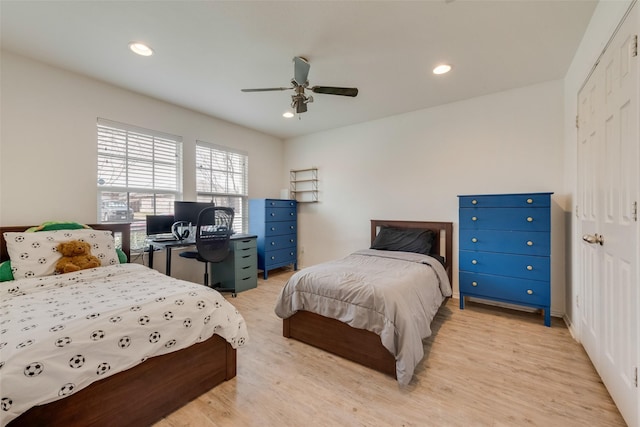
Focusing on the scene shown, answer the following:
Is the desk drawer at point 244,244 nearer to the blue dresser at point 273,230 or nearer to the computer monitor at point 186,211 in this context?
the blue dresser at point 273,230

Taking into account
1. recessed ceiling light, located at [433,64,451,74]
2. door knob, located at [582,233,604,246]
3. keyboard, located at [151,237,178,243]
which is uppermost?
recessed ceiling light, located at [433,64,451,74]

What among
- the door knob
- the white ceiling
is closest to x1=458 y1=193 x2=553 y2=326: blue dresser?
the door knob

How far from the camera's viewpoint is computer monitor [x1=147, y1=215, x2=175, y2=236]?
3147 mm

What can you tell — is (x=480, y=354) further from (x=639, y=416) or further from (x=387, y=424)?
(x=387, y=424)

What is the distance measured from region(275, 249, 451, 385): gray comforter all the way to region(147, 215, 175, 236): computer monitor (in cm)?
194

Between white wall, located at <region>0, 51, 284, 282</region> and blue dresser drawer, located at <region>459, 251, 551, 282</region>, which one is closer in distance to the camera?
white wall, located at <region>0, 51, 284, 282</region>

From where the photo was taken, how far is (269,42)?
215 centimetres

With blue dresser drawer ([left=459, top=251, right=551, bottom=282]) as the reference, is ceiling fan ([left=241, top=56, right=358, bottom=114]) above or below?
above

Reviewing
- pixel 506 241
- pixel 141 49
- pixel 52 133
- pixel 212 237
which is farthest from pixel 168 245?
pixel 506 241

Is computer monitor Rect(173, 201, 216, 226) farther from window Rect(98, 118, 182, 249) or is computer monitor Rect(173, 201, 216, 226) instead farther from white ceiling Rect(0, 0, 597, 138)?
white ceiling Rect(0, 0, 597, 138)

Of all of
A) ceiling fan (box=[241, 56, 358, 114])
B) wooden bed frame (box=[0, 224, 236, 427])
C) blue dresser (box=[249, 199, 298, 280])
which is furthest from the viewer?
blue dresser (box=[249, 199, 298, 280])

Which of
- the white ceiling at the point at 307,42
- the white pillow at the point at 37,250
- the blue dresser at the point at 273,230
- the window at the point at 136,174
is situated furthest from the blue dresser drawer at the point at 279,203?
the white pillow at the point at 37,250

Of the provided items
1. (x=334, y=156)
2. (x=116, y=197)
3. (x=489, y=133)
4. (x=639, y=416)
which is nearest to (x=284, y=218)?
(x=334, y=156)

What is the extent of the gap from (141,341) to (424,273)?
87.5 inches
